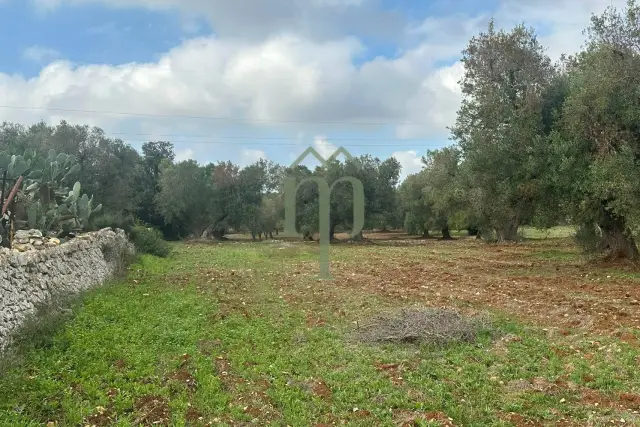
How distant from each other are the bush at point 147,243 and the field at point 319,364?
9.70 metres

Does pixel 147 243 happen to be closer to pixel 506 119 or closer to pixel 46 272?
pixel 46 272

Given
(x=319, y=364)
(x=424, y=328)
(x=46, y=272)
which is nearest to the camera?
(x=319, y=364)

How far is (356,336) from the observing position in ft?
27.4

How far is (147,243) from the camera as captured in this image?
74.9 ft

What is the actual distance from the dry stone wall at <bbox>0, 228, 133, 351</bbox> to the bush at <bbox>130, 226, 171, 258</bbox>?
5.97m

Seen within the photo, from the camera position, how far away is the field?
5305 millimetres

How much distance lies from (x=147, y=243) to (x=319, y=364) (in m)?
17.7

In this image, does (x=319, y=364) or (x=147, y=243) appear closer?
(x=319, y=364)

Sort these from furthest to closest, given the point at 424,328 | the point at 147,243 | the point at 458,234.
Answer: the point at 458,234, the point at 147,243, the point at 424,328

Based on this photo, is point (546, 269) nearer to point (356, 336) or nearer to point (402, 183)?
point (356, 336)
